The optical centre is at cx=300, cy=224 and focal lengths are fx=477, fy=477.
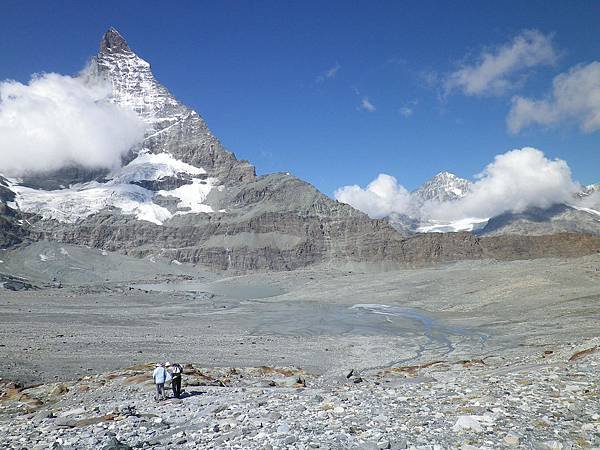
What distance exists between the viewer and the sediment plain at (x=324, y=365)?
10.6 metres

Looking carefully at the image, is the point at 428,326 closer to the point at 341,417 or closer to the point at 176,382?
the point at 176,382

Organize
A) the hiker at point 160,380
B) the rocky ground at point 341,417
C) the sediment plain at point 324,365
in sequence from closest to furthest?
the rocky ground at point 341,417
the sediment plain at point 324,365
the hiker at point 160,380

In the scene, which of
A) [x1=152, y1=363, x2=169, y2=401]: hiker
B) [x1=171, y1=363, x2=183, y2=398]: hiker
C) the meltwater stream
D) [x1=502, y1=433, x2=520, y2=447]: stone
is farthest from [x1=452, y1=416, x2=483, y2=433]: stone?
the meltwater stream

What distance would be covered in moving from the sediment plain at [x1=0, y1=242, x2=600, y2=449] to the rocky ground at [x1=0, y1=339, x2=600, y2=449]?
0.06 metres

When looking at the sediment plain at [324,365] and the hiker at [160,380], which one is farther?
the hiker at [160,380]

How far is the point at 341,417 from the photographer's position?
1170 centimetres

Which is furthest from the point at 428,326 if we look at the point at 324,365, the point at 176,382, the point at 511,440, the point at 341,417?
the point at 511,440

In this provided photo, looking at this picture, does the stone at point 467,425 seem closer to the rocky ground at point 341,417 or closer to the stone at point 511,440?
the rocky ground at point 341,417

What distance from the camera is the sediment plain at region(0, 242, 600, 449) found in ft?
34.8

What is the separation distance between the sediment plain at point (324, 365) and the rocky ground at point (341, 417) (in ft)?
0.20

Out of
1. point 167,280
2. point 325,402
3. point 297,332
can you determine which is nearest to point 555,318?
point 297,332

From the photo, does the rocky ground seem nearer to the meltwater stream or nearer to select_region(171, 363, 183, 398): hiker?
Answer: select_region(171, 363, 183, 398): hiker

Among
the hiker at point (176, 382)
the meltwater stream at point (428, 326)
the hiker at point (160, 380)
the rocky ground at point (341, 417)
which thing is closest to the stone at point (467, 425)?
the rocky ground at point (341, 417)

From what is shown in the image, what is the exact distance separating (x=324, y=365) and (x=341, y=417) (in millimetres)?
24197
